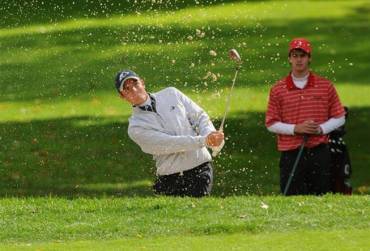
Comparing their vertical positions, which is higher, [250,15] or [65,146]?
[250,15]

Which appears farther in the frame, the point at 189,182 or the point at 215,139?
the point at 189,182

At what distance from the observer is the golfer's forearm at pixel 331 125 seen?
988 cm

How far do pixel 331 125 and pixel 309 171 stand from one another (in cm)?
47

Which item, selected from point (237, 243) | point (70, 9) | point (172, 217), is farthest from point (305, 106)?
point (70, 9)

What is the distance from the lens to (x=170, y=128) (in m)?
8.86

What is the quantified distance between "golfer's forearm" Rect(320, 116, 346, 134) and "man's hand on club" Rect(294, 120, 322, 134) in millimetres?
55

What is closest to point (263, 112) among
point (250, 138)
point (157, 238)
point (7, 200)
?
point (250, 138)

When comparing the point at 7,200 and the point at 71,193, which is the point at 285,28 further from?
the point at 7,200

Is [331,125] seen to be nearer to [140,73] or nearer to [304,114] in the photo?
[304,114]

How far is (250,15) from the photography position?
85.6 ft

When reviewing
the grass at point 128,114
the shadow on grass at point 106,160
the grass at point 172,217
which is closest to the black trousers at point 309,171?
the grass at point 128,114

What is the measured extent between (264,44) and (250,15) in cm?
367

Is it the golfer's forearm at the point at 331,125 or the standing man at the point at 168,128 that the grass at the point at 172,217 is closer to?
the standing man at the point at 168,128

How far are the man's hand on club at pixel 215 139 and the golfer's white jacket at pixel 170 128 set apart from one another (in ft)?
0.82
